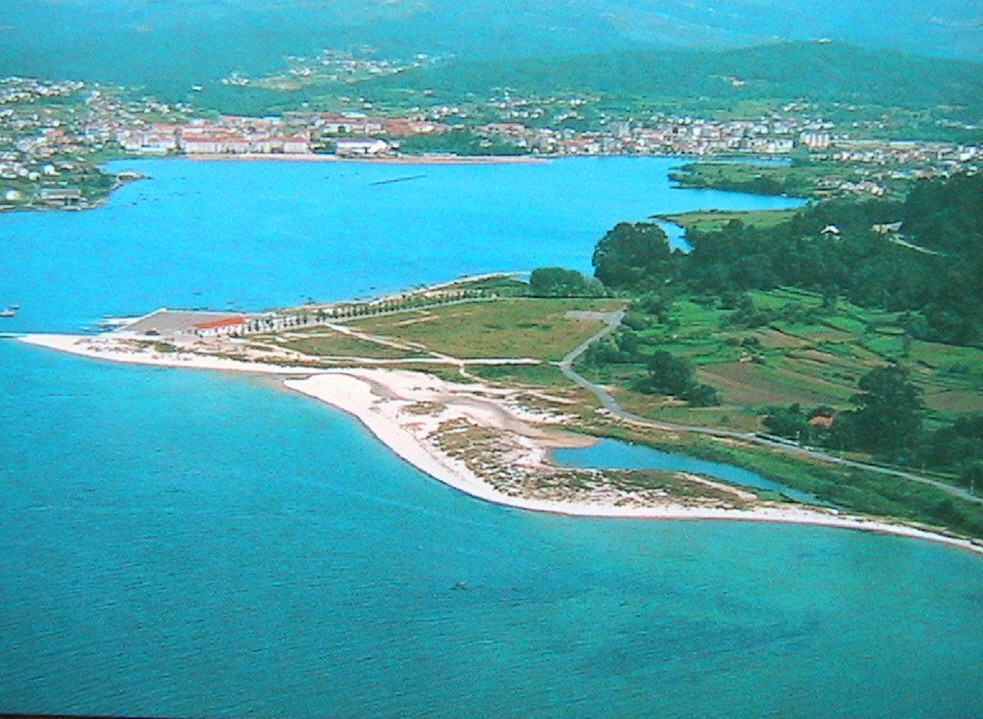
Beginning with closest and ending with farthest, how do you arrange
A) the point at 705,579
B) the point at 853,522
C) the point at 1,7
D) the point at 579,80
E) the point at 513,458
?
the point at 705,579 < the point at 853,522 < the point at 513,458 < the point at 1,7 < the point at 579,80

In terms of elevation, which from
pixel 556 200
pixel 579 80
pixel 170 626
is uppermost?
pixel 579 80

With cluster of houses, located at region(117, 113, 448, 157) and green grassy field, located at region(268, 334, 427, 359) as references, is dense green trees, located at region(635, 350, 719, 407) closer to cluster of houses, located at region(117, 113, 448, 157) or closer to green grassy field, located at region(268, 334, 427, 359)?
green grassy field, located at region(268, 334, 427, 359)

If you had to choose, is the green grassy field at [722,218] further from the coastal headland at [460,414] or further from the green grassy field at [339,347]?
the green grassy field at [339,347]

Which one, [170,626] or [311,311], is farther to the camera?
[311,311]

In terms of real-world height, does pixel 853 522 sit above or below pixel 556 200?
below

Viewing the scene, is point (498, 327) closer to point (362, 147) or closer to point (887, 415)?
point (887, 415)

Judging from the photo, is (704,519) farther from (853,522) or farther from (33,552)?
(33,552)

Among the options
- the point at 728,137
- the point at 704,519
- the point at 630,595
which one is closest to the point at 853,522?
the point at 704,519
